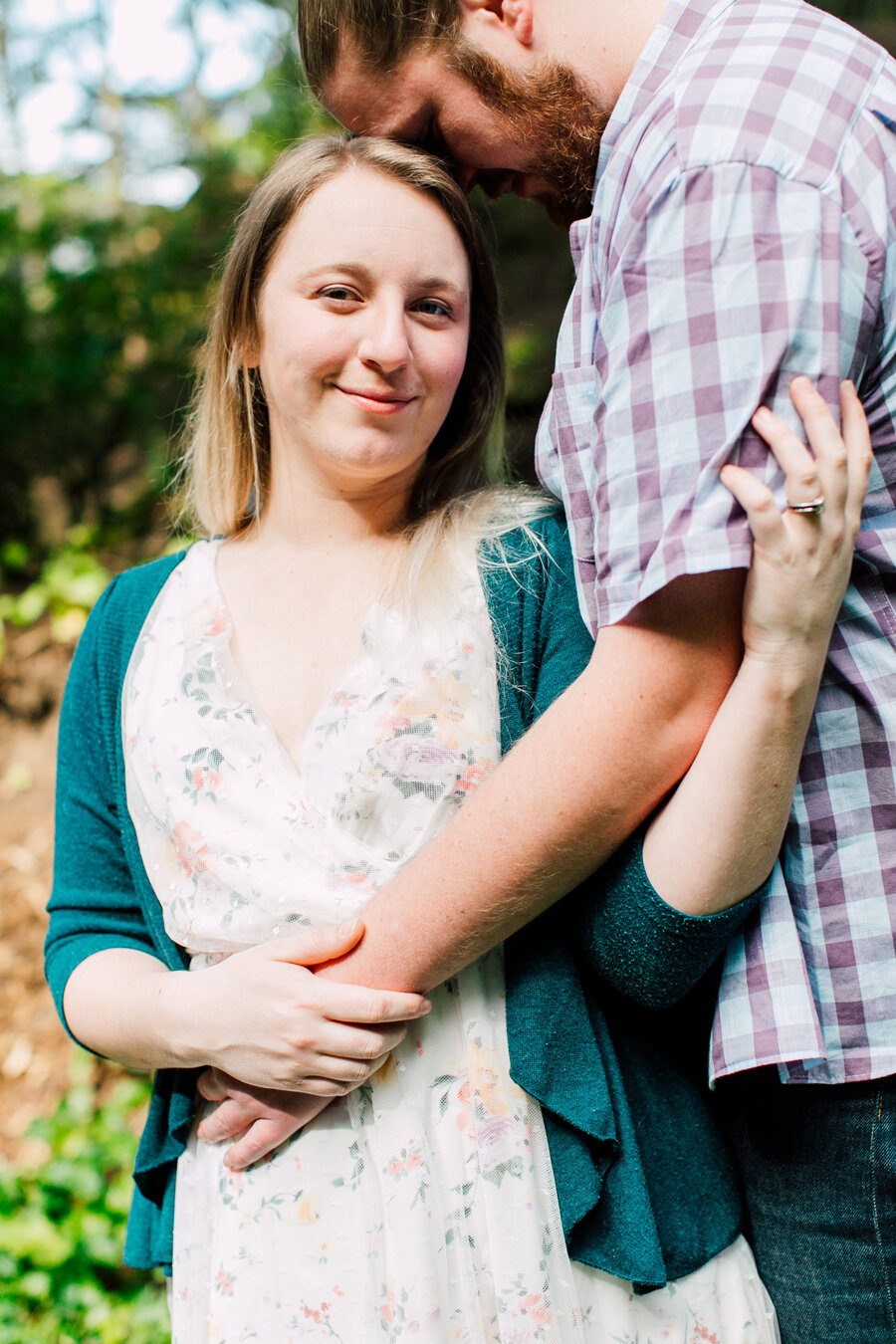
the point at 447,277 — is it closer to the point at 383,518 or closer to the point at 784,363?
the point at 383,518

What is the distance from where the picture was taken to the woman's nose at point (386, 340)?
141cm

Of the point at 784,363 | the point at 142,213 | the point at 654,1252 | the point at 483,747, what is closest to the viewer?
the point at 784,363

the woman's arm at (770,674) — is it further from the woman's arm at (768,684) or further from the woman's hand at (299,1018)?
the woman's hand at (299,1018)

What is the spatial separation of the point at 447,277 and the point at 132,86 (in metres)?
5.22

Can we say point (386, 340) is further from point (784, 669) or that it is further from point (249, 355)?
point (784, 669)

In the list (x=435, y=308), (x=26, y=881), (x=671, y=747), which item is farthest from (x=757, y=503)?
(x=26, y=881)

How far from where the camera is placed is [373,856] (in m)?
1.31

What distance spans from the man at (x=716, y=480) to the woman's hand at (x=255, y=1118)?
0.83ft

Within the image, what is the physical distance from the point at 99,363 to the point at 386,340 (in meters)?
3.36

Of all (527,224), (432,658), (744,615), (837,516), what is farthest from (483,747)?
(527,224)

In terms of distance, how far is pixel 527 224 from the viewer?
505cm

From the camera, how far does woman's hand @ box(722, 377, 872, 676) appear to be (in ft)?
3.08

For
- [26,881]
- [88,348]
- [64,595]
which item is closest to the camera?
[26,881]

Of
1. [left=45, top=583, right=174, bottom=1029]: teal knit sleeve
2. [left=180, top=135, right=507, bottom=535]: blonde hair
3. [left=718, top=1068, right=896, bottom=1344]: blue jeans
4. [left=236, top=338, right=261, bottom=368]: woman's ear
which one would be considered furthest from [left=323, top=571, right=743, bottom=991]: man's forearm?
[left=236, top=338, right=261, bottom=368]: woman's ear
